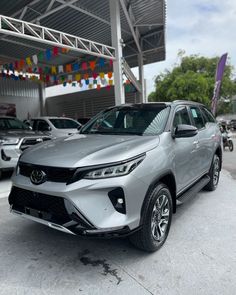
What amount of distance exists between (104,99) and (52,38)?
1353cm

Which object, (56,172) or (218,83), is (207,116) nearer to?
(56,172)

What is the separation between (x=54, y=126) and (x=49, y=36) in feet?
9.75

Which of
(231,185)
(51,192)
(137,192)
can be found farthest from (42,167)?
(231,185)

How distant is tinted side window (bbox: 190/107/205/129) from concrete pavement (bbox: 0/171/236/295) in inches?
64.5

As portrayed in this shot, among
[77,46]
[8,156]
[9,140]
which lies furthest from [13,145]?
[77,46]

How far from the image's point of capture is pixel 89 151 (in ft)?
9.42

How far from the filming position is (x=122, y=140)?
3244mm

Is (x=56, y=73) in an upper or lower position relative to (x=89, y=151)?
upper

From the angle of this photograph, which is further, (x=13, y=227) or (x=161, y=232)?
(x=13, y=227)

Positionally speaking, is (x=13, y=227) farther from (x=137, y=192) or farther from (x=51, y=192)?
(x=137, y=192)

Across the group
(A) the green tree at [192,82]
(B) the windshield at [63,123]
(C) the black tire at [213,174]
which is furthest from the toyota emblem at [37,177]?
(A) the green tree at [192,82]

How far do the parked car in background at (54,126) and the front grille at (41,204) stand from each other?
21.2ft

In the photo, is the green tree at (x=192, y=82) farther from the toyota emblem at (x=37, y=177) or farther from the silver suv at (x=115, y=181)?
the toyota emblem at (x=37, y=177)

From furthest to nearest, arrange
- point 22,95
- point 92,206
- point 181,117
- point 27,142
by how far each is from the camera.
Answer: point 22,95 → point 27,142 → point 181,117 → point 92,206
